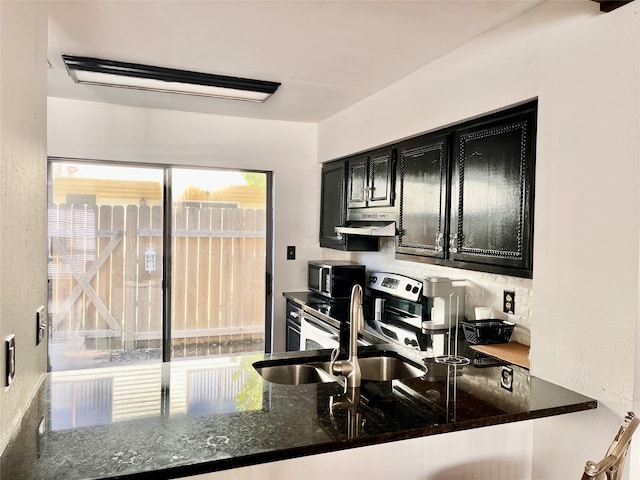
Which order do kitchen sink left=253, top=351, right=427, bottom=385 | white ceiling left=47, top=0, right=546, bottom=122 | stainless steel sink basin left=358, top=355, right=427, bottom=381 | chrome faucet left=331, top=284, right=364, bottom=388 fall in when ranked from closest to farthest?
chrome faucet left=331, top=284, right=364, bottom=388 < white ceiling left=47, top=0, right=546, bottom=122 < kitchen sink left=253, top=351, right=427, bottom=385 < stainless steel sink basin left=358, top=355, right=427, bottom=381

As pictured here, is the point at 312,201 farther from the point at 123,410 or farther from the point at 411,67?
the point at 123,410

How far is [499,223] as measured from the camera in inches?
80.3

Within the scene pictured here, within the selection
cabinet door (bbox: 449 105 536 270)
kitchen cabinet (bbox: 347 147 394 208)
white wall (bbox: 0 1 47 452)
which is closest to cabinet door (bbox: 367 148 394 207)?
kitchen cabinet (bbox: 347 147 394 208)

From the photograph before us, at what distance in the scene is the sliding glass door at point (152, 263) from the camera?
11.7 feet

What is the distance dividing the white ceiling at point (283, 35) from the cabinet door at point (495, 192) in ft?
1.50

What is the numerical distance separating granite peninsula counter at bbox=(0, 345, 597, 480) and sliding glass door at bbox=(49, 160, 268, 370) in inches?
78.6

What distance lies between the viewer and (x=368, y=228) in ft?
10.5

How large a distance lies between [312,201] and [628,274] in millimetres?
2968

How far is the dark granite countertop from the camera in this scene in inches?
44.3

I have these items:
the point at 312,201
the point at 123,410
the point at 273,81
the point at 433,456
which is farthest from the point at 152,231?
the point at 433,456

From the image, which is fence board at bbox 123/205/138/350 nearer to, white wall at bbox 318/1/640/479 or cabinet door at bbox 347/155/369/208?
cabinet door at bbox 347/155/369/208

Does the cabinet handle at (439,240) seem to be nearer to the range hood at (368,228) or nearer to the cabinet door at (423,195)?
the cabinet door at (423,195)

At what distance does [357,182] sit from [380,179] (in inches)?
14.7

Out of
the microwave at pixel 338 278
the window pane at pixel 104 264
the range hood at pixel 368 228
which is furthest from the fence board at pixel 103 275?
the range hood at pixel 368 228
